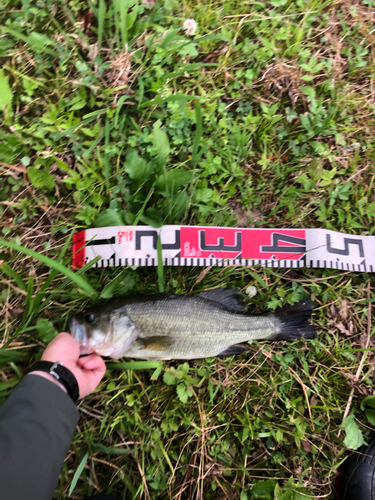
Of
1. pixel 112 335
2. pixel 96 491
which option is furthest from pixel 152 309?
pixel 96 491

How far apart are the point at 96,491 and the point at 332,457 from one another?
2053 millimetres

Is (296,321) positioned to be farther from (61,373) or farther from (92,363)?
(61,373)

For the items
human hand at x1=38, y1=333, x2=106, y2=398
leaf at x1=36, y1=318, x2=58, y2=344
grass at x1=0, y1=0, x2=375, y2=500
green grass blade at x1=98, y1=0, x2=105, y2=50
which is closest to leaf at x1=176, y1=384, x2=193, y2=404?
grass at x1=0, y1=0, x2=375, y2=500

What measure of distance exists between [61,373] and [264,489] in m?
1.86

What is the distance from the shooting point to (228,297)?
2.79 m

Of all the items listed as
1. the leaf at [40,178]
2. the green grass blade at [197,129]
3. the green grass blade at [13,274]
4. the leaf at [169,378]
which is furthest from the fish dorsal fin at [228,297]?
the leaf at [40,178]

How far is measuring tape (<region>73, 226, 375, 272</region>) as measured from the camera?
8.90 ft

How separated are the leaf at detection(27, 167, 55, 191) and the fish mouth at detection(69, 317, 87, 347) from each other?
127 cm

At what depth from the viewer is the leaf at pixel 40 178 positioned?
275 centimetres

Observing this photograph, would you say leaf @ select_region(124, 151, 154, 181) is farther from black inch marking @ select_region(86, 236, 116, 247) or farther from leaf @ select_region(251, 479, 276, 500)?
Result: leaf @ select_region(251, 479, 276, 500)

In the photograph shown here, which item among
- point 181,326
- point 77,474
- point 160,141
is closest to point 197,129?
point 160,141

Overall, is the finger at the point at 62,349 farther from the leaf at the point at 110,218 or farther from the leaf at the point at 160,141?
the leaf at the point at 160,141

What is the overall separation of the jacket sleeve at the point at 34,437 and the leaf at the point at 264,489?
1568 millimetres

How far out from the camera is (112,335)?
2459 mm
